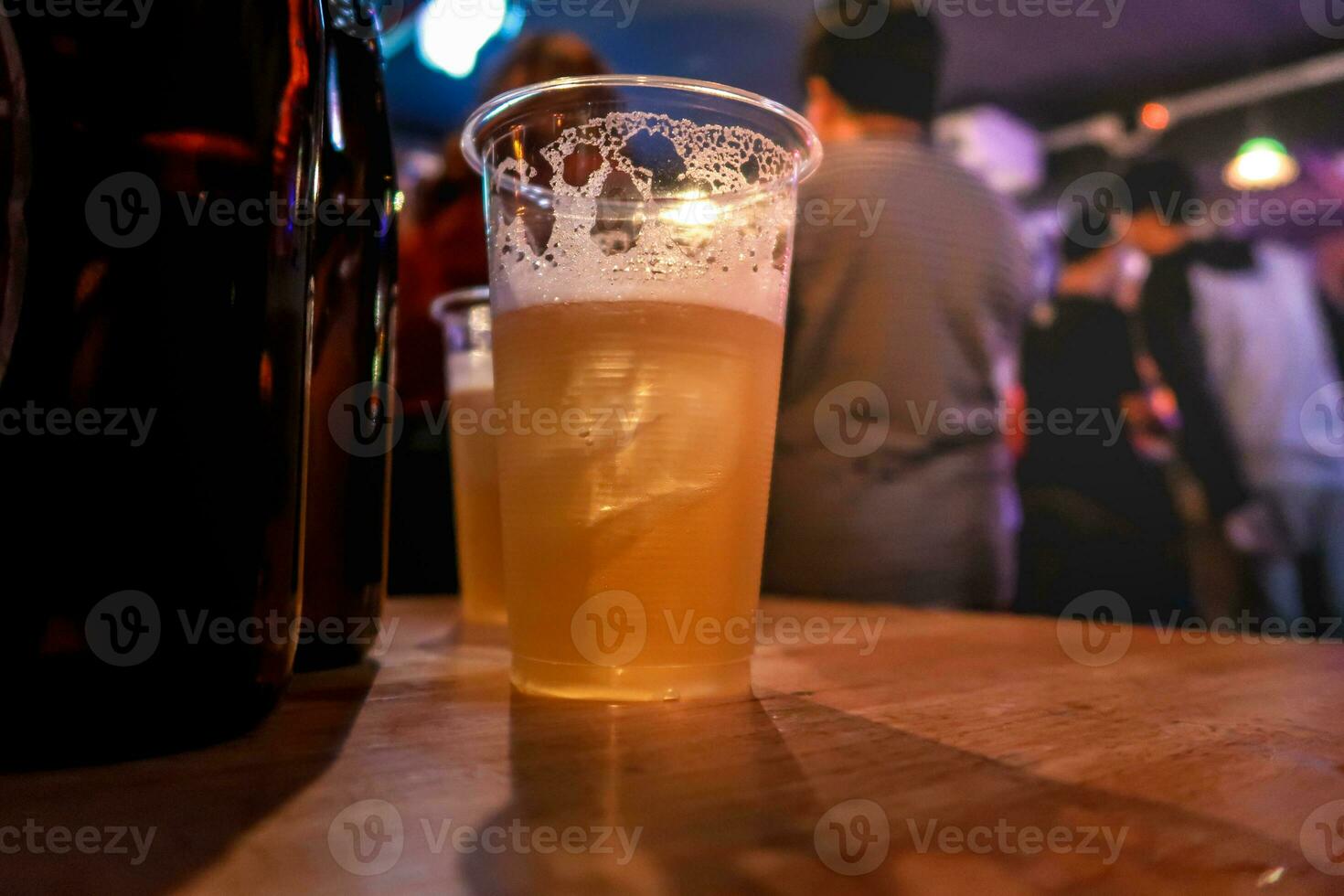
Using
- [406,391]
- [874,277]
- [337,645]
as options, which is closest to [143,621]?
[337,645]

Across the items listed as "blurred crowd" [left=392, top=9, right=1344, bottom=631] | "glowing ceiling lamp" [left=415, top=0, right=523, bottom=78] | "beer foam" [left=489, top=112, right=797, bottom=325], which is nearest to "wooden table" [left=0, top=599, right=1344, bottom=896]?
"beer foam" [left=489, top=112, right=797, bottom=325]

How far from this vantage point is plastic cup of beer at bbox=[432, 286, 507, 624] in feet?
3.28

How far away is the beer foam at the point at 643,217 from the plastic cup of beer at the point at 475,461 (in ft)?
1.41

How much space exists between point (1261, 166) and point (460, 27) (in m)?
4.02

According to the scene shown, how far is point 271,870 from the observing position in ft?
0.93

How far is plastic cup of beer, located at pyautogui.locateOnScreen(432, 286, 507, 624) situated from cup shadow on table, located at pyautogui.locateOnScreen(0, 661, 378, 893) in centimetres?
52

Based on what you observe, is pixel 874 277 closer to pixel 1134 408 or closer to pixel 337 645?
pixel 337 645

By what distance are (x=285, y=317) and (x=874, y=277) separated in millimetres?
1542

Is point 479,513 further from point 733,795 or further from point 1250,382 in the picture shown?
point 1250,382

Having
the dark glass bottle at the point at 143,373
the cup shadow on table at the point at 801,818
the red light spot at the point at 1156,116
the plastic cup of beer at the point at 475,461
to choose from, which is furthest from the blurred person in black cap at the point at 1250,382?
the dark glass bottle at the point at 143,373

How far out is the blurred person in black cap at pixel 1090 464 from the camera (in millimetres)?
3428

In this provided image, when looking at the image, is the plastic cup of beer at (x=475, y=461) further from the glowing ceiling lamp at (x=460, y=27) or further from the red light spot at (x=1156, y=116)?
the red light spot at (x=1156, y=116)

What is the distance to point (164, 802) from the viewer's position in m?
0.35

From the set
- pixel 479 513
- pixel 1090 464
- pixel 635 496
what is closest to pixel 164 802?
pixel 635 496
